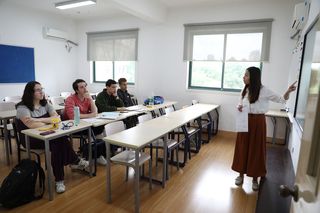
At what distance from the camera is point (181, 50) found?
5332mm

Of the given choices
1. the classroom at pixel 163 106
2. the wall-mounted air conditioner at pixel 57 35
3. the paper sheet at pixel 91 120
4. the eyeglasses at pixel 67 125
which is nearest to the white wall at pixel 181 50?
the classroom at pixel 163 106

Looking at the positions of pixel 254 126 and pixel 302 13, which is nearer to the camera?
pixel 254 126

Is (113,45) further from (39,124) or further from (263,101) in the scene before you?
(263,101)

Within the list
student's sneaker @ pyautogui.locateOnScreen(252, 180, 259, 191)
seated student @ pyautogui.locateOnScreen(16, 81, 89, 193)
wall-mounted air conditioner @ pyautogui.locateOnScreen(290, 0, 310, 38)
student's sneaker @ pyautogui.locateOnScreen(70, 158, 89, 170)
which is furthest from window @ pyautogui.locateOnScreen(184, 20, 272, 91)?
seated student @ pyautogui.locateOnScreen(16, 81, 89, 193)

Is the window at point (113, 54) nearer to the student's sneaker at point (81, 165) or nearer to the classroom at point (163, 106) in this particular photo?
the classroom at point (163, 106)

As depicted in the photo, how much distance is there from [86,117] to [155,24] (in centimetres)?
340

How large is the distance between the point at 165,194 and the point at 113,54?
4.73 meters

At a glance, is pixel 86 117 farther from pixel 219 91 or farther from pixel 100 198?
pixel 219 91

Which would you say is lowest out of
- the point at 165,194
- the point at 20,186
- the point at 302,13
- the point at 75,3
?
the point at 165,194

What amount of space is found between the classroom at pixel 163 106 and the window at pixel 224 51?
0.02 m

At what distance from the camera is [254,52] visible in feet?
15.0

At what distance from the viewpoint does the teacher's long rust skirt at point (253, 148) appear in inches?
101

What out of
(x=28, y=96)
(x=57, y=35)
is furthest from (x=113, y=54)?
(x=28, y=96)

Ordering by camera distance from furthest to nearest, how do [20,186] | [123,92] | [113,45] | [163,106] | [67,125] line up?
[113,45]
[123,92]
[163,106]
[67,125]
[20,186]
